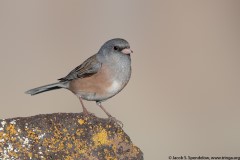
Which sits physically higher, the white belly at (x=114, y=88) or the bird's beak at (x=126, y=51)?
the bird's beak at (x=126, y=51)

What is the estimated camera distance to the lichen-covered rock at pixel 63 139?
507 centimetres

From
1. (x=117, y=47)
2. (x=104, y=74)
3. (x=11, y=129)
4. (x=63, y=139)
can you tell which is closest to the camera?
(x=11, y=129)

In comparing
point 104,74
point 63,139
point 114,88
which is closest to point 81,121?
point 63,139

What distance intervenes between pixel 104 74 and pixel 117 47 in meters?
0.43

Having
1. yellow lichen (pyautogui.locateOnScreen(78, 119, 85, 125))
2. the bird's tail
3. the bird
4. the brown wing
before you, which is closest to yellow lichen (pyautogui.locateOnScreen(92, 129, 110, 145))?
yellow lichen (pyautogui.locateOnScreen(78, 119, 85, 125))

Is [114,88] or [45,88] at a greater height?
[114,88]

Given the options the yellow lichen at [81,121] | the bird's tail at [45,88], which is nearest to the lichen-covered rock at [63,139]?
the yellow lichen at [81,121]

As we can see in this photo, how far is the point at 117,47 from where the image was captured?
7852 mm

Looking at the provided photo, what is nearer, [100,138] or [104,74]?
[100,138]

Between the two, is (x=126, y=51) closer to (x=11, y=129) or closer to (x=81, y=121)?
(x=81, y=121)

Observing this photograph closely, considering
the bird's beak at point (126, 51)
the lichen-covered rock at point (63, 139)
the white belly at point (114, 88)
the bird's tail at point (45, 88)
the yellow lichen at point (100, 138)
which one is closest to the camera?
the lichen-covered rock at point (63, 139)

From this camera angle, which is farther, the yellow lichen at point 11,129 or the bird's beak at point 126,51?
the bird's beak at point 126,51

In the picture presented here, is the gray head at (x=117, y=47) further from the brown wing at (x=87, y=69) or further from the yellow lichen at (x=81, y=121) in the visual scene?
the yellow lichen at (x=81, y=121)

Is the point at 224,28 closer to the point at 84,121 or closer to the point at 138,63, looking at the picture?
the point at 138,63
